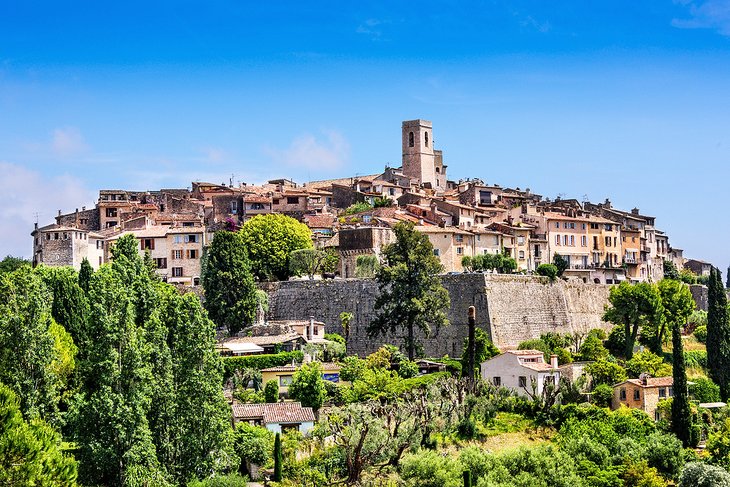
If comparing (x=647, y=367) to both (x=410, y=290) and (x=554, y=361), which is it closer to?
(x=554, y=361)

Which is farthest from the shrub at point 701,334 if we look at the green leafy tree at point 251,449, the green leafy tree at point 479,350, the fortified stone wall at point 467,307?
the green leafy tree at point 251,449

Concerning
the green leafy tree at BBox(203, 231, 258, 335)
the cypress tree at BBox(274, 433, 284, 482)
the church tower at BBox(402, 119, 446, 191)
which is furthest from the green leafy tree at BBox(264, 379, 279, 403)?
the church tower at BBox(402, 119, 446, 191)

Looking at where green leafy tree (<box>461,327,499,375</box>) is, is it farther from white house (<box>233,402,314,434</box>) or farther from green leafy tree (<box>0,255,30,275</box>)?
green leafy tree (<box>0,255,30,275</box>)

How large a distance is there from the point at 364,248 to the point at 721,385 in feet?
74.4

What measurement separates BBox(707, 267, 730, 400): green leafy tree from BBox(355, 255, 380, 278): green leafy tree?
1901cm

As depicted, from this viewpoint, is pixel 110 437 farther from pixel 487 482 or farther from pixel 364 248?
pixel 364 248

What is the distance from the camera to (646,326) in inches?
2518

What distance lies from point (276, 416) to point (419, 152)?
65.8 m

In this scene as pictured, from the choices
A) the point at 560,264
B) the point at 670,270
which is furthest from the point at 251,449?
the point at 670,270

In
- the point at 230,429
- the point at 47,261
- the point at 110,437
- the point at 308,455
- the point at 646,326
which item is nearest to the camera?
the point at 110,437

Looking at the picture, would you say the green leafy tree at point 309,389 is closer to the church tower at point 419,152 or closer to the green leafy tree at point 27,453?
the green leafy tree at point 27,453

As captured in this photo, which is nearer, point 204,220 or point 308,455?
point 308,455

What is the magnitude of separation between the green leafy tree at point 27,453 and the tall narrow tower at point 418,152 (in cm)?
7693

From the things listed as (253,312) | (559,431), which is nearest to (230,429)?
(559,431)
